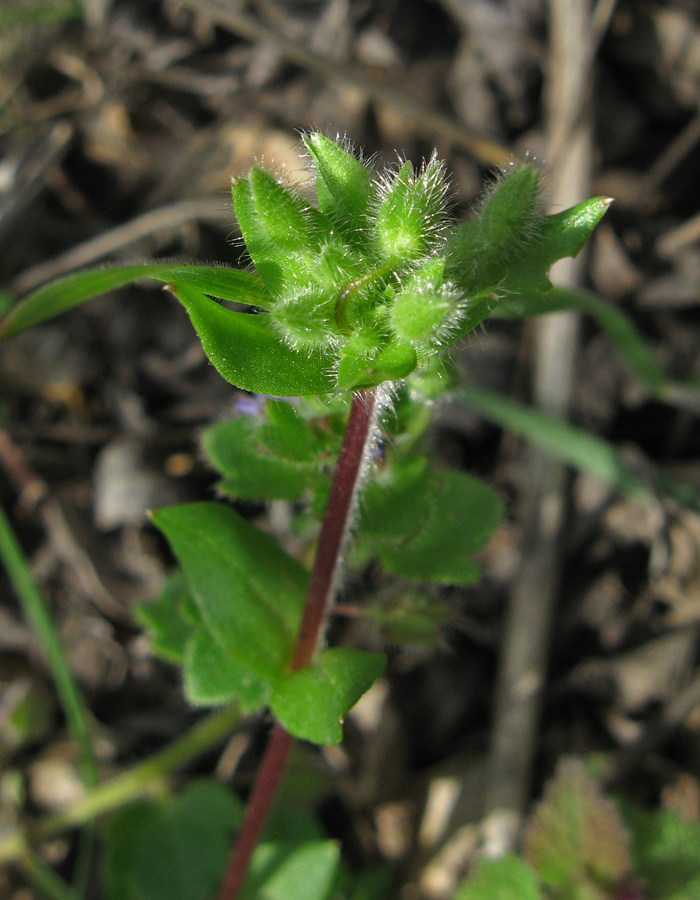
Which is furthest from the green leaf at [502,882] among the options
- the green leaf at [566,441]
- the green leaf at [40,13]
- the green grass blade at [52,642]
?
the green leaf at [40,13]

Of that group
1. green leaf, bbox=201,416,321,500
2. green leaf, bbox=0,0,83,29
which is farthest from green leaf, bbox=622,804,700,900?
green leaf, bbox=0,0,83,29

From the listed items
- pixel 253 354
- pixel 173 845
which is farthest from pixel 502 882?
pixel 253 354

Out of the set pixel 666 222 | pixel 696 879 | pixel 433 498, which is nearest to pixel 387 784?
pixel 696 879

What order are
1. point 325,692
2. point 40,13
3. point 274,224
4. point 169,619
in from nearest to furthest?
point 274,224 → point 325,692 → point 169,619 → point 40,13

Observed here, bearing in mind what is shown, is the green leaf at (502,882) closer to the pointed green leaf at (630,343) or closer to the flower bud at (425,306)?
the pointed green leaf at (630,343)

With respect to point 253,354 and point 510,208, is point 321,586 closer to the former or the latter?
point 253,354

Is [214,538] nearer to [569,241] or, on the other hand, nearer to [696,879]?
[569,241]
